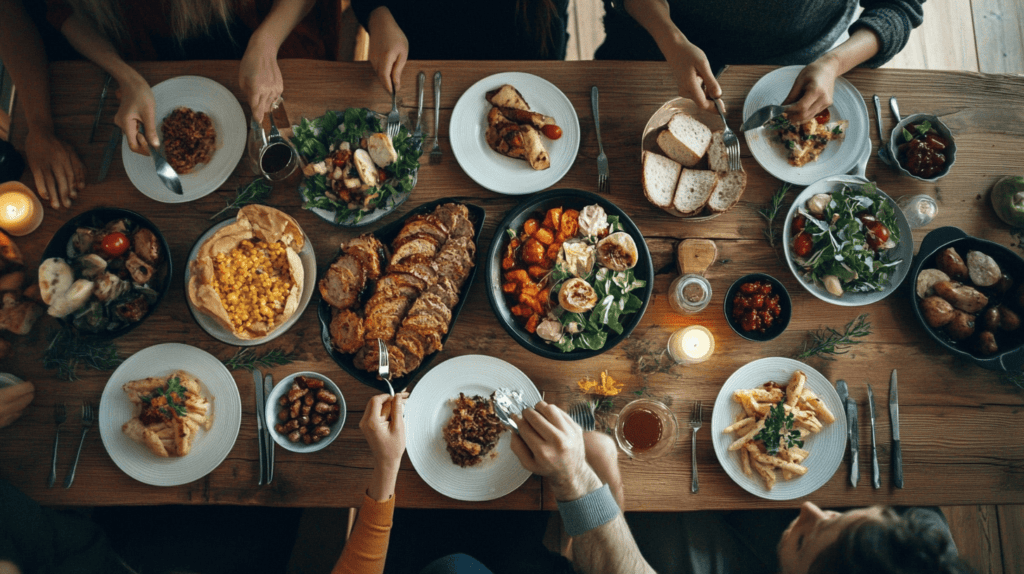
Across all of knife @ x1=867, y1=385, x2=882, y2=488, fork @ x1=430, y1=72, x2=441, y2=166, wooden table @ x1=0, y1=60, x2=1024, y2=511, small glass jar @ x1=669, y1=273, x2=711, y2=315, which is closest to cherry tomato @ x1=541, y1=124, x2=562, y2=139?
wooden table @ x1=0, y1=60, x2=1024, y2=511

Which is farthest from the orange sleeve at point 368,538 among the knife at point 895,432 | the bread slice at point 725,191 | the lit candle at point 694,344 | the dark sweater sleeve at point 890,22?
the dark sweater sleeve at point 890,22

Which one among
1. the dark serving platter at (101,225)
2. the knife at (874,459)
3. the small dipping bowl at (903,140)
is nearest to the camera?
the dark serving platter at (101,225)

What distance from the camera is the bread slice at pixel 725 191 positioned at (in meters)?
2.11

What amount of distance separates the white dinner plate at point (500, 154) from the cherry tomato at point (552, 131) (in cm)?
3

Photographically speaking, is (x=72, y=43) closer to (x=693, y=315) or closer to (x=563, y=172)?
(x=563, y=172)

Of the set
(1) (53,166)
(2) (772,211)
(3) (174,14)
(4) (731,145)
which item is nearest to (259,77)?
(3) (174,14)

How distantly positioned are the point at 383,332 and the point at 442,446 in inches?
21.3

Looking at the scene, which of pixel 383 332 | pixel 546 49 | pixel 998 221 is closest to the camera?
pixel 383 332

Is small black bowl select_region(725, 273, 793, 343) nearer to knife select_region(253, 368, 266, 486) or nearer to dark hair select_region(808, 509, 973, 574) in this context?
dark hair select_region(808, 509, 973, 574)

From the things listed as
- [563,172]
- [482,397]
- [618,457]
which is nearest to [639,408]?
[618,457]

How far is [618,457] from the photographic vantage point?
2.05 meters

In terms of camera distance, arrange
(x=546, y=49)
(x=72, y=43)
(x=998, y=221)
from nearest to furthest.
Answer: (x=72, y=43), (x=998, y=221), (x=546, y=49)

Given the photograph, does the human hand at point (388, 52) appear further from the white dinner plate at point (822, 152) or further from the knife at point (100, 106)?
the white dinner plate at point (822, 152)

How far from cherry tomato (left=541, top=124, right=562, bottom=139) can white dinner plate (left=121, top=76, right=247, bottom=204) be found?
4.46 ft
